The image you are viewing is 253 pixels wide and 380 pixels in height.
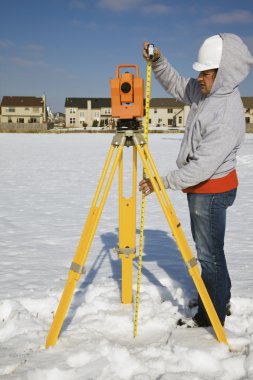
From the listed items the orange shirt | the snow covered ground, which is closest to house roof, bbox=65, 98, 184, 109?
the snow covered ground

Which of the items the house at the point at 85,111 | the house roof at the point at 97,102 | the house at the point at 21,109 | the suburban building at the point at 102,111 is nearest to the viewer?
the house at the point at 21,109

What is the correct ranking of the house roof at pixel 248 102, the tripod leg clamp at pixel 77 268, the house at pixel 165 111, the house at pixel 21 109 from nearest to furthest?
the tripod leg clamp at pixel 77 268, the house roof at pixel 248 102, the house at pixel 21 109, the house at pixel 165 111

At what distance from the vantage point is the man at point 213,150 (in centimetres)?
259

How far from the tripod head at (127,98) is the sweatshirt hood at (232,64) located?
20.5 inches

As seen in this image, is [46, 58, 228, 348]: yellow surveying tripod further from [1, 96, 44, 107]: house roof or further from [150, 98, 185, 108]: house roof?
[1, 96, 44, 107]: house roof

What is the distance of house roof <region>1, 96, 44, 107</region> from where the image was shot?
86.3 meters

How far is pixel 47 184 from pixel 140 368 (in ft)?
27.4

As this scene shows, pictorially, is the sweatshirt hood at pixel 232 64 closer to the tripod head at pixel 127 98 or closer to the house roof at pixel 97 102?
the tripod head at pixel 127 98

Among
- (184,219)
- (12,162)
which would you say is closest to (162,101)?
(12,162)

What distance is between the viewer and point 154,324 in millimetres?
3152

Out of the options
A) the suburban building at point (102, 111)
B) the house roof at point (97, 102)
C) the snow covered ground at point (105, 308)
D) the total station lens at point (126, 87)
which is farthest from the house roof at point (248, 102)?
the total station lens at point (126, 87)

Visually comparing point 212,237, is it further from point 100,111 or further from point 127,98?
point 100,111

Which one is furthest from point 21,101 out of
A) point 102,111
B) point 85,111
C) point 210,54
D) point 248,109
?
point 210,54

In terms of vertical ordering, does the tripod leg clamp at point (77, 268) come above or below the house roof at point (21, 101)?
below
